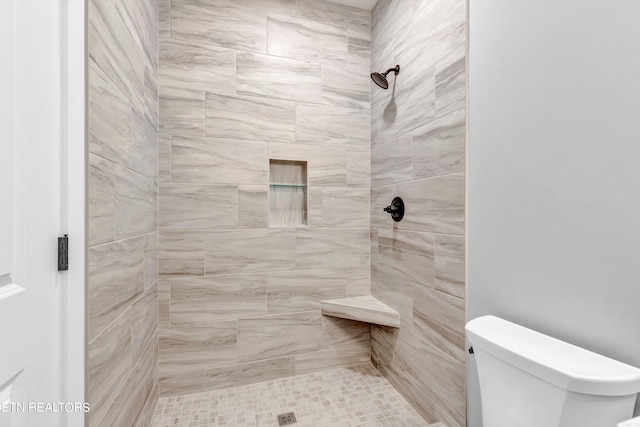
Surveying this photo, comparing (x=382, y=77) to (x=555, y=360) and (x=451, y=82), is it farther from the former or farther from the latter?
(x=555, y=360)

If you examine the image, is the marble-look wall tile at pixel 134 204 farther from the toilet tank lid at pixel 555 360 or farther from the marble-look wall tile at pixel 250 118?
the toilet tank lid at pixel 555 360

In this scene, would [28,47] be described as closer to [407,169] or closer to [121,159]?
[121,159]

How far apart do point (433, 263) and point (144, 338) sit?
1.44m

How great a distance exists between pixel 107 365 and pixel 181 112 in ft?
4.23

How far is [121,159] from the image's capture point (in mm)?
1041

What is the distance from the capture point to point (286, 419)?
4.59 ft

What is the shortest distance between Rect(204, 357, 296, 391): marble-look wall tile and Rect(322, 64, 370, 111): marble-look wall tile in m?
1.73

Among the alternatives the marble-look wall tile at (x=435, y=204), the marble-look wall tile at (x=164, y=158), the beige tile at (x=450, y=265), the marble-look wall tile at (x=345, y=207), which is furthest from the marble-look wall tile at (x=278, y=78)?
the beige tile at (x=450, y=265)

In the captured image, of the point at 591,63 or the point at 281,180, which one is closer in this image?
the point at 591,63

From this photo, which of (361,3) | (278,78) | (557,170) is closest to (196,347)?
(278,78)

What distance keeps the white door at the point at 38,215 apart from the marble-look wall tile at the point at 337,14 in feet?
4.75

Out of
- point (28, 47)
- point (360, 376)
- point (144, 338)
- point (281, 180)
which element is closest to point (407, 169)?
point (281, 180)

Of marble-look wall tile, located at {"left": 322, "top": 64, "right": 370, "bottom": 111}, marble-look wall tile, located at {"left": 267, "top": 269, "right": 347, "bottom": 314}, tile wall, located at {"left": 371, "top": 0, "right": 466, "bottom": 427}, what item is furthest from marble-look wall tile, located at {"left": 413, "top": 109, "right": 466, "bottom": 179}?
marble-look wall tile, located at {"left": 267, "top": 269, "right": 347, "bottom": 314}

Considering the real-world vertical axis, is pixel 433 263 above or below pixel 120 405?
above
